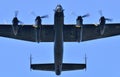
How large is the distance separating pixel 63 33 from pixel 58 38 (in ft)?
18.2

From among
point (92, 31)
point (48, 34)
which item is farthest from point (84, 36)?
point (48, 34)

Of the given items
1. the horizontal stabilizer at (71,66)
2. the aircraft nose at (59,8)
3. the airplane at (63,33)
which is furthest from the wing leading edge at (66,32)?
the aircraft nose at (59,8)

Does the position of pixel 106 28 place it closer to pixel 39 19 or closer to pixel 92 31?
pixel 92 31

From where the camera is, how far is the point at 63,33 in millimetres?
48875

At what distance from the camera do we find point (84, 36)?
4991 cm

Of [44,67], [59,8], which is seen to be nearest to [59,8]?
[59,8]

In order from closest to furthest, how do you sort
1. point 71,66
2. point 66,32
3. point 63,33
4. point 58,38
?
1. point 58,38
2. point 71,66
3. point 63,33
4. point 66,32

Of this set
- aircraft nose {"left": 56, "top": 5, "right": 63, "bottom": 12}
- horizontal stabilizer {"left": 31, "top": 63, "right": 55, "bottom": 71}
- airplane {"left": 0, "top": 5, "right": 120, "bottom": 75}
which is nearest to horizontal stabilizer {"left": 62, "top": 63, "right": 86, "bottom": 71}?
airplane {"left": 0, "top": 5, "right": 120, "bottom": 75}

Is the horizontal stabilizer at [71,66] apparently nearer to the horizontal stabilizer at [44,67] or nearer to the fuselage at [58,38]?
the fuselage at [58,38]

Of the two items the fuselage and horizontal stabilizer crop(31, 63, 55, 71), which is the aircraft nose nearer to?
the fuselage

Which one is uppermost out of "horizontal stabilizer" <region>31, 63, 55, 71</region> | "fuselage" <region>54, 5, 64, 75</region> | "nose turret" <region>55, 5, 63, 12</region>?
"nose turret" <region>55, 5, 63, 12</region>

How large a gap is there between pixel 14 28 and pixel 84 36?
9.60m

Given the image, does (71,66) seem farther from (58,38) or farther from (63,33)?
(63,33)

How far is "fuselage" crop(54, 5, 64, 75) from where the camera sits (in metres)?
41.9
